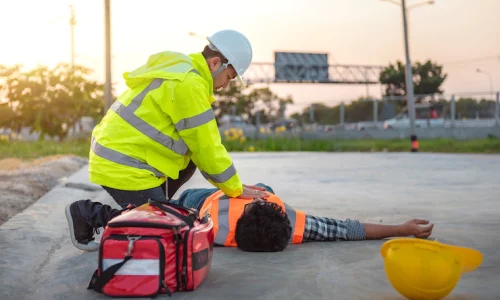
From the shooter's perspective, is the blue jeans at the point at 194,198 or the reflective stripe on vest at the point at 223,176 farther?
the blue jeans at the point at 194,198

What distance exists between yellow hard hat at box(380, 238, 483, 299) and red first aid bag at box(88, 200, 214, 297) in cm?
109

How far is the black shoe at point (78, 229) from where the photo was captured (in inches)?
212

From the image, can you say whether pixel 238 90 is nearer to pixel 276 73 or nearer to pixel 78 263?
pixel 276 73

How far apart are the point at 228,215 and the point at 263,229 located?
0.30m

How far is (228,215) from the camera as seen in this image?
18.1ft

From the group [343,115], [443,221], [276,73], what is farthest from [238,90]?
[443,221]

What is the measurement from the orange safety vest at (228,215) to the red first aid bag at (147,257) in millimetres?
1181

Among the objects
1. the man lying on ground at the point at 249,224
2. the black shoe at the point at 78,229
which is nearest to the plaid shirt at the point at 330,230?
the man lying on ground at the point at 249,224

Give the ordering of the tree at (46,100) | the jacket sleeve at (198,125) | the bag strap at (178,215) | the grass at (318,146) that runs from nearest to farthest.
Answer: the bag strap at (178,215)
the jacket sleeve at (198,125)
the grass at (318,146)
the tree at (46,100)

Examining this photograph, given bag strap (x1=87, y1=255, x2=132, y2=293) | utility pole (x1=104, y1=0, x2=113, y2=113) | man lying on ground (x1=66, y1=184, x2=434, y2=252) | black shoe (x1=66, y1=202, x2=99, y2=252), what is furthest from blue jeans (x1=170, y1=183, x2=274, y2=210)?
utility pole (x1=104, y1=0, x2=113, y2=113)

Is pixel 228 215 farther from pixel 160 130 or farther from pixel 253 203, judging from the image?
pixel 160 130

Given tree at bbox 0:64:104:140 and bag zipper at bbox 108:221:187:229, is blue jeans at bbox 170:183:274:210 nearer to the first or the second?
bag zipper at bbox 108:221:187:229

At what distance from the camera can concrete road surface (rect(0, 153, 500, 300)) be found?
439 cm

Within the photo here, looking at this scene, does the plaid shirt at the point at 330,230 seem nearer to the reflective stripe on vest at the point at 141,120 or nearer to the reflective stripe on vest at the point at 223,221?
the reflective stripe on vest at the point at 223,221
